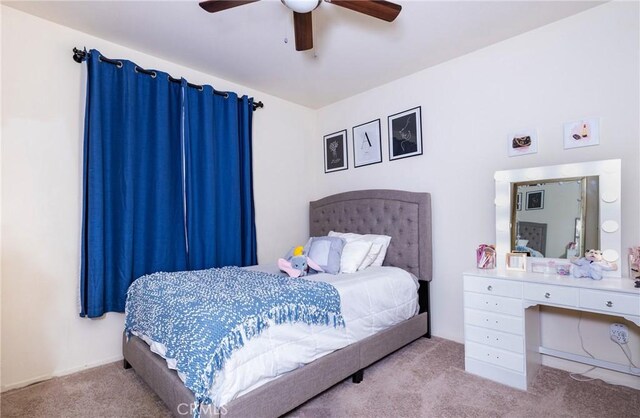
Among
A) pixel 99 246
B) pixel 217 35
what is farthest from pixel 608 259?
pixel 99 246

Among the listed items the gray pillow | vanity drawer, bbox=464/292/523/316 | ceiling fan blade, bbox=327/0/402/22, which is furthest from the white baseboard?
ceiling fan blade, bbox=327/0/402/22

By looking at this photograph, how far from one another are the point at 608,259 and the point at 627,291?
1.39 feet

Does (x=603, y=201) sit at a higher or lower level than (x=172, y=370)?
higher

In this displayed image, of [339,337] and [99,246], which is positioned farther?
[99,246]

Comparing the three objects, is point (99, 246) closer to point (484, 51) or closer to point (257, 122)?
point (257, 122)

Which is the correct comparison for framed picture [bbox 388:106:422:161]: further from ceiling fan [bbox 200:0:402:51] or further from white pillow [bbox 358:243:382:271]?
ceiling fan [bbox 200:0:402:51]

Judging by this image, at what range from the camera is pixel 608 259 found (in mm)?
2080

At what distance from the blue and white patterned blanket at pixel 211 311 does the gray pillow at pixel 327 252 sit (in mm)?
488

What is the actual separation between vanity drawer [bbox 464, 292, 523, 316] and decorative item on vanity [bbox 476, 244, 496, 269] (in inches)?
12.0

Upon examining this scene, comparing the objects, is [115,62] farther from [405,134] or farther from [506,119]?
[506,119]

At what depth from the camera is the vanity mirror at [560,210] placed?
82.3 inches

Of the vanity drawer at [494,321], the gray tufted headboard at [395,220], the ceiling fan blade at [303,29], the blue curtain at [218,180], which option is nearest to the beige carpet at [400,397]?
the vanity drawer at [494,321]

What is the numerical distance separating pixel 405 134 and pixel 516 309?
6.13 ft

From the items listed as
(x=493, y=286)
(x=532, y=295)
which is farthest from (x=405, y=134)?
(x=532, y=295)
